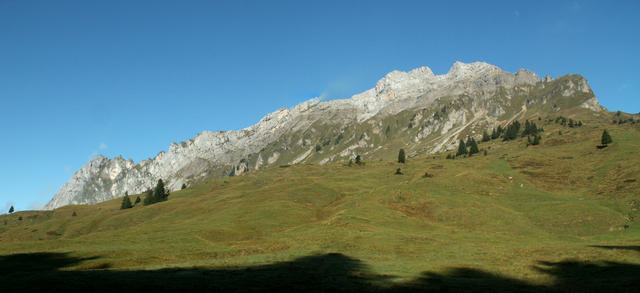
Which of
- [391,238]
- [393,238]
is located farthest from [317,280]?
[393,238]

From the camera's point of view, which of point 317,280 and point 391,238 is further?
point 391,238

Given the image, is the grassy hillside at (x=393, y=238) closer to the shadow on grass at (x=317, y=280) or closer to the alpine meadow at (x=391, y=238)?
the shadow on grass at (x=317, y=280)

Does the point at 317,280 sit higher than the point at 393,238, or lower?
lower

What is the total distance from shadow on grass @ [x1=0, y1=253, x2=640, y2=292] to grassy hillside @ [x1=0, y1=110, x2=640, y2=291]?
153 millimetres

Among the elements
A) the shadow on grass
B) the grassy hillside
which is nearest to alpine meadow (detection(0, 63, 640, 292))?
the shadow on grass

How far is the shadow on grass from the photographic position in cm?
2570

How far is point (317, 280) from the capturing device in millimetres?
29922

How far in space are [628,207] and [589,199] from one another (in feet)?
50.4

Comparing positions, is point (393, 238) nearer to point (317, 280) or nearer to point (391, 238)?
point (391, 238)

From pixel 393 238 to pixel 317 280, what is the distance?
101 ft

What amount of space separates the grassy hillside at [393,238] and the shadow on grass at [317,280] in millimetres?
153

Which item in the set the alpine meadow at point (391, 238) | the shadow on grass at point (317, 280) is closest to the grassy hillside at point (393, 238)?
the shadow on grass at point (317, 280)

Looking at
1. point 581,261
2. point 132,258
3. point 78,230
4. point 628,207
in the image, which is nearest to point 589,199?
point 628,207

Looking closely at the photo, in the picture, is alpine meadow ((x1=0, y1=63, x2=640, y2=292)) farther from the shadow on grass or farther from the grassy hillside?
the grassy hillside
